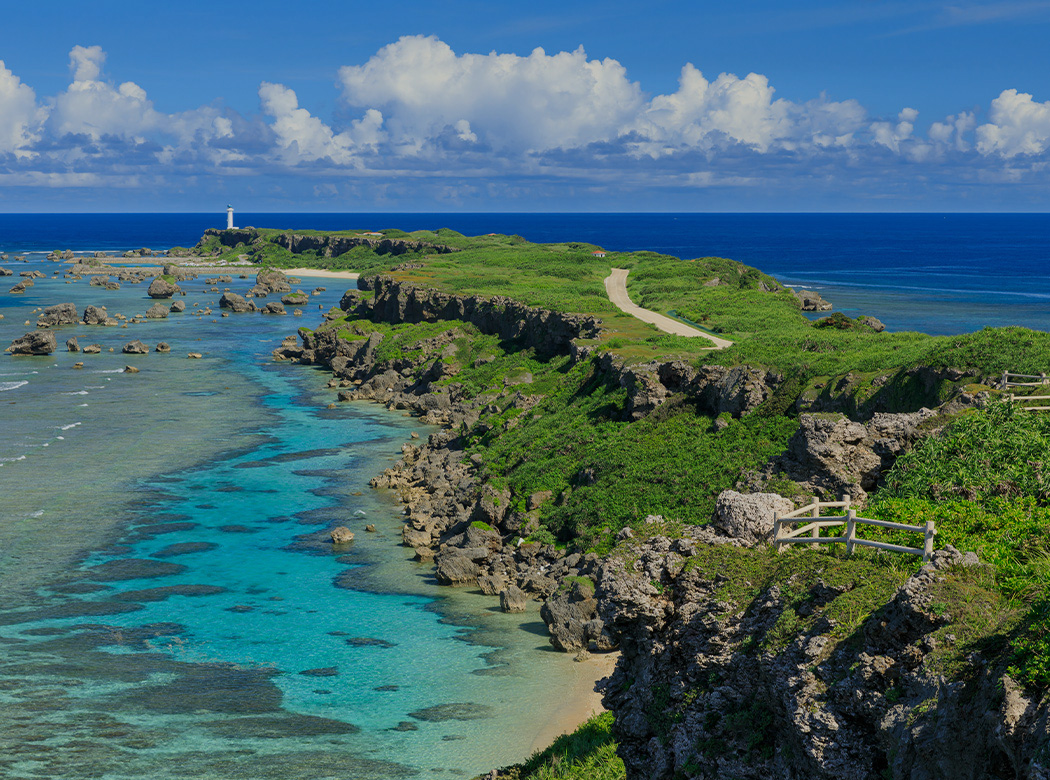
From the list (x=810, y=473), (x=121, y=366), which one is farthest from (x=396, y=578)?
(x=121, y=366)

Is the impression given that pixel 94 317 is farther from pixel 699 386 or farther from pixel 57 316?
pixel 699 386

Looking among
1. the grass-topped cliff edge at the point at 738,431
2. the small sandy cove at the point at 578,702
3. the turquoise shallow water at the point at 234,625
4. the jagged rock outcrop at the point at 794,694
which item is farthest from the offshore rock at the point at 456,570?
the jagged rock outcrop at the point at 794,694

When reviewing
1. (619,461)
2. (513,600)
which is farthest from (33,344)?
(513,600)

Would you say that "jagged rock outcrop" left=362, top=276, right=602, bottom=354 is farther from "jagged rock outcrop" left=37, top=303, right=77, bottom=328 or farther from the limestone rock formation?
"jagged rock outcrop" left=37, top=303, right=77, bottom=328

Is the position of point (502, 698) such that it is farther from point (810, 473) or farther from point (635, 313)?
point (635, 313)

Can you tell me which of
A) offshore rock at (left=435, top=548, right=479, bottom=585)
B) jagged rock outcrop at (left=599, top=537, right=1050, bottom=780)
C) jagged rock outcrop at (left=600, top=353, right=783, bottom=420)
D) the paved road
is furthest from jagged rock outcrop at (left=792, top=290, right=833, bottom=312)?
jagged rock outcrop at (left=599, top=537, right=1050, bottom=780)

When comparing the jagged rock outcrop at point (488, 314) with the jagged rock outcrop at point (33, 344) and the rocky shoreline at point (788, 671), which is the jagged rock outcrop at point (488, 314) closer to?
the jagged rock outcrop at point (33, 344)
